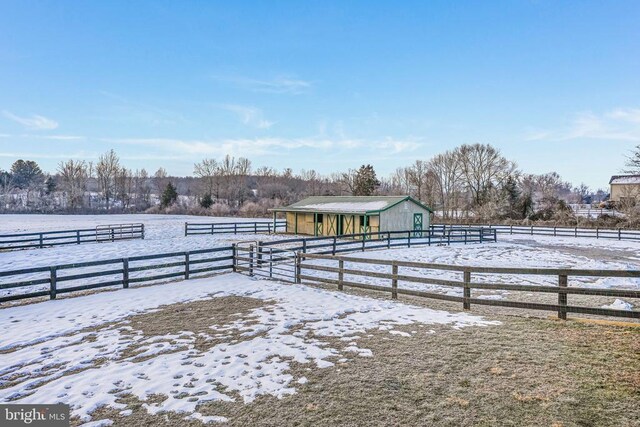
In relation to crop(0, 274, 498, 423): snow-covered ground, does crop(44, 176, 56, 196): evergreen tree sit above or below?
above

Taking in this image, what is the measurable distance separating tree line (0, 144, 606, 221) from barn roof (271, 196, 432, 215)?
990 inches

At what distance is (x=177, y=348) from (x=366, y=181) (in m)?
61.8

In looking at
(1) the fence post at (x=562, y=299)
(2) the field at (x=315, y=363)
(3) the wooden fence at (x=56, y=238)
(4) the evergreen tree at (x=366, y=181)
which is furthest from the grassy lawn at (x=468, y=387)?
(4) the evergreen tree at (x=366, y=181)

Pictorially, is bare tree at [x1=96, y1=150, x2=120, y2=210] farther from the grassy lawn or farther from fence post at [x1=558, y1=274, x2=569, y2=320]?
fence post at [x1=558, y1=274, x2=569, y2=320]

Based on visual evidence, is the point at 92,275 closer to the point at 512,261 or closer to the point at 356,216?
the point at 512,261

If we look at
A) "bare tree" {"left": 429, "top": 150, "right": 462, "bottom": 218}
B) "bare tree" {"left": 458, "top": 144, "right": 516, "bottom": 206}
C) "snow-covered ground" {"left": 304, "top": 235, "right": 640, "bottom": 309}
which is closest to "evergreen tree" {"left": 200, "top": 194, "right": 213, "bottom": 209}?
"bare tree" {"left": 429, "top": 150, "right": 462, "bottom": 218}

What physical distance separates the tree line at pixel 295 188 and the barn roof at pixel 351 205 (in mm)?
25136

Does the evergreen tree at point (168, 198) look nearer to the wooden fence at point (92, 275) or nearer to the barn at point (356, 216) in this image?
the barn at point (356, 216)

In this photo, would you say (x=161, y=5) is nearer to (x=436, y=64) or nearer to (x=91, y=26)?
(x=91, y=26)

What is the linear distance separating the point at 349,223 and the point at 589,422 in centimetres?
2599

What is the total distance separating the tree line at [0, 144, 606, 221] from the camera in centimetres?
5447

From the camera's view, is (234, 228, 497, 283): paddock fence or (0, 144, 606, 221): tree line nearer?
(234, 228, 497, 283): paddock fence

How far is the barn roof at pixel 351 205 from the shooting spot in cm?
2853

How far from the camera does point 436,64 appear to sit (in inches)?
961
